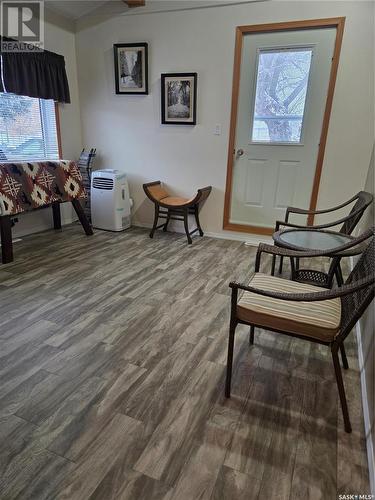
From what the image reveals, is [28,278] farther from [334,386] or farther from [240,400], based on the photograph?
[334,386]

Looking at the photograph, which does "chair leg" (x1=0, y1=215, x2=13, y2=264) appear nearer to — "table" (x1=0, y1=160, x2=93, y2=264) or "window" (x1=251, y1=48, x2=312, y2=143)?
"table" (x1=0, y1=160, x2=93, y2=264)

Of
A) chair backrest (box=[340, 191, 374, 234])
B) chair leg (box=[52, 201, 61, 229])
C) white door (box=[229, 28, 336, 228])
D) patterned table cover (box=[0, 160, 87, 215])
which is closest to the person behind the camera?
chair backrest (box=[340, 191, 374, 234])

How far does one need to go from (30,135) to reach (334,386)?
396 cm

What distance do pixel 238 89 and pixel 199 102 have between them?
0.47 meters

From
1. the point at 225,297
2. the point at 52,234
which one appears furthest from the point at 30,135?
the point at 225,297

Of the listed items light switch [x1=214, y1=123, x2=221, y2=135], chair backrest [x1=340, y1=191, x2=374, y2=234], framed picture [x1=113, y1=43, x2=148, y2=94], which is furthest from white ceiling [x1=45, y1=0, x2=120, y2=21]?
chair backrest [x1=340, y1=191, x2=374, y2=234]

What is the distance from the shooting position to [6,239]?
292cm

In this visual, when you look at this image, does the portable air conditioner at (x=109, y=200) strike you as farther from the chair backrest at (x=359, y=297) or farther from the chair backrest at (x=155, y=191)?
the chair backrest at (x=359, y=297)

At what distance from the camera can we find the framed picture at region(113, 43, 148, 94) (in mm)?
3758

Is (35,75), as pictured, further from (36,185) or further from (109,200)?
(109,200)

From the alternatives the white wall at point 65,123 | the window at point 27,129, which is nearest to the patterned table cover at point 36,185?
the window at point 27,129

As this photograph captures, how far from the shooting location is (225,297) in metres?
2.48

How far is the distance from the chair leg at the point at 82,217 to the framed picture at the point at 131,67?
5.18ft

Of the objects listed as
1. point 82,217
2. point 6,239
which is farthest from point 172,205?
point 6,239
